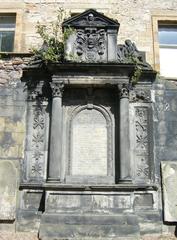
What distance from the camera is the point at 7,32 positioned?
14008mm

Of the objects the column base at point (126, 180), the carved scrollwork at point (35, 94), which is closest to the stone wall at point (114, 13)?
the carved scrollwork at point (35, 94)

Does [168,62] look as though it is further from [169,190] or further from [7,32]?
[7,32]

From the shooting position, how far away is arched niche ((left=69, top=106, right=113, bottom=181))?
10.1 metres

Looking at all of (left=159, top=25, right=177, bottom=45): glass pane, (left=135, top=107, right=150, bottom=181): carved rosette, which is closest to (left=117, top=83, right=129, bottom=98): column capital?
(left=135, top=107, right=150, bottom=181): carved rosette

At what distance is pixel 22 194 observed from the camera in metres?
9.91

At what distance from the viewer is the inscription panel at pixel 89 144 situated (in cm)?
1006

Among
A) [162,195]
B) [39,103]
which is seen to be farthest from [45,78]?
[162,195]

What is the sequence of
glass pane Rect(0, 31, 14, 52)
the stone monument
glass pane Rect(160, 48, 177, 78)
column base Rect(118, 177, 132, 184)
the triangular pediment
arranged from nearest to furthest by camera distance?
the stone monument, column base Rect(118, 177, 132, 184), the triangular pediment, glass pane Rect(160, 48, 177, 78), glass pane Rect(0, 31, 14, 52)

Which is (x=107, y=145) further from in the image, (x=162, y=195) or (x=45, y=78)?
(x=45, y=78)

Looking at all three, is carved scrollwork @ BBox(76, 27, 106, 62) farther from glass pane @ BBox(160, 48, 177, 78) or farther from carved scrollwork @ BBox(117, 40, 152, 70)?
glass pane @ BBox(160, 48, 177, 78)

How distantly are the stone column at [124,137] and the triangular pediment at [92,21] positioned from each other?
1900mm

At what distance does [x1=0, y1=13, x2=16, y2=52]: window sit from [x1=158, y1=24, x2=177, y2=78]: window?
211 inches

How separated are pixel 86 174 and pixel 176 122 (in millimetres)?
2922

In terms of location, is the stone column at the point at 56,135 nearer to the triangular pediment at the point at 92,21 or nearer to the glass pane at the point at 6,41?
the triangular pediment at the point at 92,21
